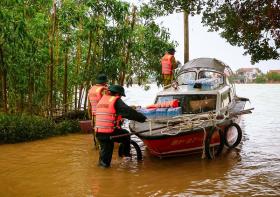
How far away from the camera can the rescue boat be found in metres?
9.79

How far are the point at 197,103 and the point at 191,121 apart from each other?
1825mm

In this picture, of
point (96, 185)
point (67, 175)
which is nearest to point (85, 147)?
point (67, 175)

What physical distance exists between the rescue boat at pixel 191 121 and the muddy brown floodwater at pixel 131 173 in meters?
0.39

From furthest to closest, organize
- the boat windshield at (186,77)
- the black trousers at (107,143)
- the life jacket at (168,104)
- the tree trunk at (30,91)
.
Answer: the boat windshield at (186,77), the tree trunk at (30,91), the life jacket at (168,104), the black trousers at (107,143)

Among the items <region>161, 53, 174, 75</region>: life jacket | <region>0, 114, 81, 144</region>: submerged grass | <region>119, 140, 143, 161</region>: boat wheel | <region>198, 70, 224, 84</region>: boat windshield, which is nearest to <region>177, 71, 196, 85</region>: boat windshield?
<region>198, 70, 224, 84</region>: boat windshield

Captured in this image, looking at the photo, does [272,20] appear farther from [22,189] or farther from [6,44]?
[6,44]

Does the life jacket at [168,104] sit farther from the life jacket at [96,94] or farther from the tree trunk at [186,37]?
the tree trunk at [186,37]

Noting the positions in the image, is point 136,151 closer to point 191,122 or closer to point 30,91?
point 191,122

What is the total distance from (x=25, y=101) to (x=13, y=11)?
191 inches

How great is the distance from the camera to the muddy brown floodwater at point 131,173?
7.64 m

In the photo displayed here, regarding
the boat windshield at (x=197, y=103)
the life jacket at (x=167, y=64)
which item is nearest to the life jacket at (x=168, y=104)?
the boat windshield at (x=197, y=103)

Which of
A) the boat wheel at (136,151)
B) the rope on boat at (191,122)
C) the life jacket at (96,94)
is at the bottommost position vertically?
the boat wheel at (136,151)

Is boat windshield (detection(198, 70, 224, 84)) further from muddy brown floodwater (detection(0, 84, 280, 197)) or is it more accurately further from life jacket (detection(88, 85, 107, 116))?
life jacket (detection(88, 85, 107, 116))

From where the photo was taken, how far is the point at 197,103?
11812 mm
